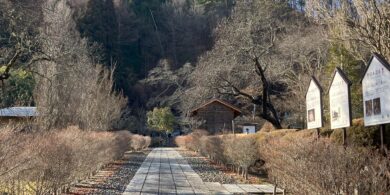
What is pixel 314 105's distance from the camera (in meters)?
11.1

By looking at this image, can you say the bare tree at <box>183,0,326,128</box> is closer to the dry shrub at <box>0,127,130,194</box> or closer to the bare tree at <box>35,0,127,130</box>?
the bare tree at <box>35,0,127,130</box>

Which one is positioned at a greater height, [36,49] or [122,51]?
[122,51]

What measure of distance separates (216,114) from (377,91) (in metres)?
36.1

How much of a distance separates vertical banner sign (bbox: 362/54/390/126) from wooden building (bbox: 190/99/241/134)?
114 ft

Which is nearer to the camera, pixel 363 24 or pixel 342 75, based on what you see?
pixel 342 75

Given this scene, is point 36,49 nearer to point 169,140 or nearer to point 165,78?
point 165,78

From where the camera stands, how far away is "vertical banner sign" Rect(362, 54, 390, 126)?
7629 mm

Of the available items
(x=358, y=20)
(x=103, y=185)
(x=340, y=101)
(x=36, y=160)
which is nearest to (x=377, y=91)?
(x=340, y=101)

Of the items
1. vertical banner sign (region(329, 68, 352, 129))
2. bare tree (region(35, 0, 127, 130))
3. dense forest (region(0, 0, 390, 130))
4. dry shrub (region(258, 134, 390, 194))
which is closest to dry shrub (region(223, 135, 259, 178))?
dense forest (region(0, 0, 390, 130))

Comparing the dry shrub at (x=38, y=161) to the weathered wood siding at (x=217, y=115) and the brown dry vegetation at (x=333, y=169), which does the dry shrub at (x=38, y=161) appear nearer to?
the brown dry vegetation at (x=333, y=169)

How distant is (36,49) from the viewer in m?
15.0

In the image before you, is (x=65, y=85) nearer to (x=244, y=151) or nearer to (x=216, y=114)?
(x=244, y=151)

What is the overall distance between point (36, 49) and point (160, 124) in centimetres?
4952

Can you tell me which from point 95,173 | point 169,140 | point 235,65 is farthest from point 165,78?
point 95,173
